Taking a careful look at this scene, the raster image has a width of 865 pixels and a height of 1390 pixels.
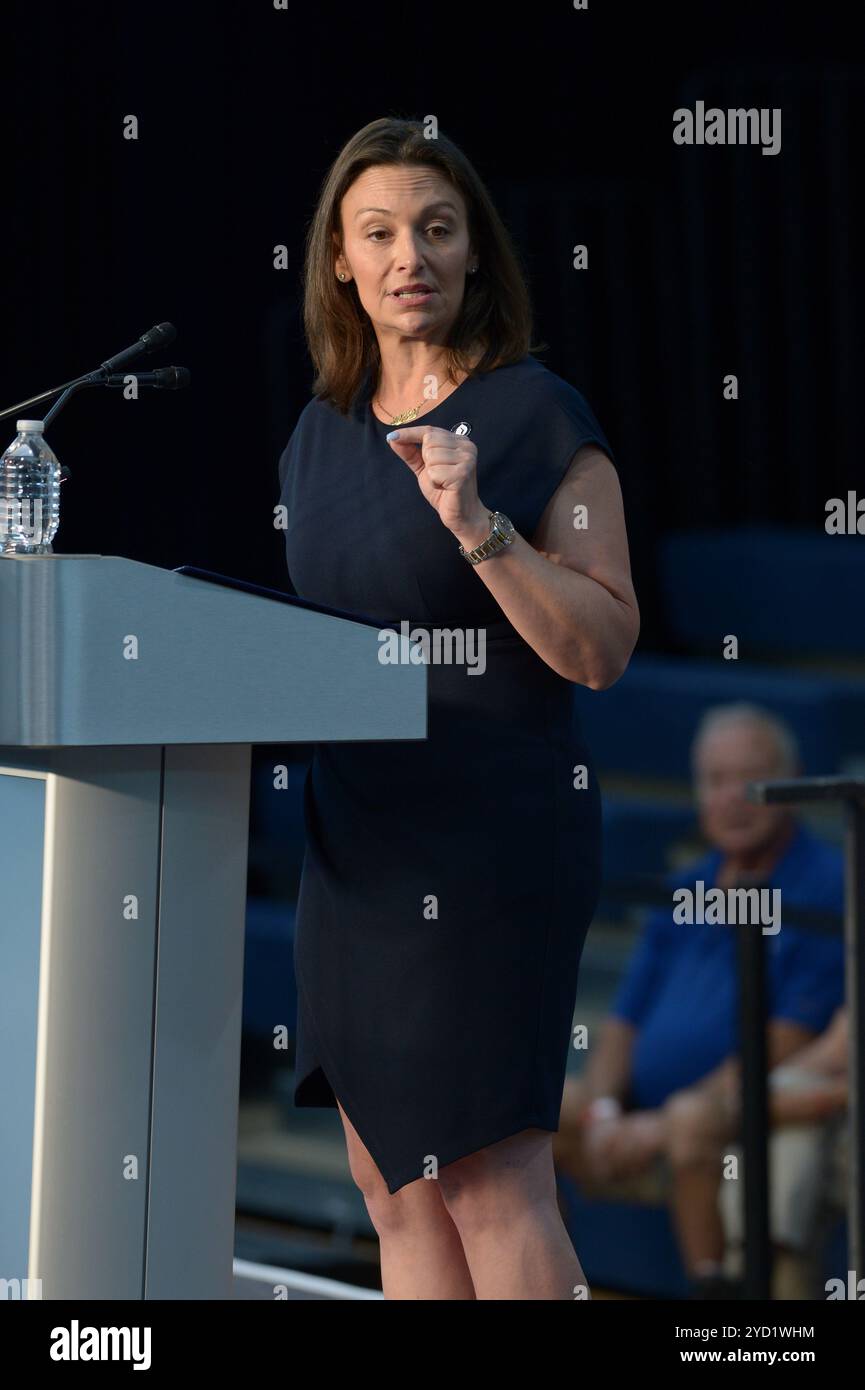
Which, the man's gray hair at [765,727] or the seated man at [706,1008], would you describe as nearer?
the seated man at [706,1008]

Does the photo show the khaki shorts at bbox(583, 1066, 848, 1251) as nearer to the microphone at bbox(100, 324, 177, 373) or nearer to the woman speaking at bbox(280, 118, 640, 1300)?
the woman speaking at bbox(280, 118, 640, 1300)

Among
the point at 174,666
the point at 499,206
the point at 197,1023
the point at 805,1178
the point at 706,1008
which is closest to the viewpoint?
the point at 174,666

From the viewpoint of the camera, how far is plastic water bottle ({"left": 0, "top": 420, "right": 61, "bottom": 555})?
5.06 ft

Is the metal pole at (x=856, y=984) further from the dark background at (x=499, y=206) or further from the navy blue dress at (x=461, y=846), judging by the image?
the dark background at (x=499, y=206)

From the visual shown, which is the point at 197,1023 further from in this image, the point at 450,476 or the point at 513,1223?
the point at 450,476

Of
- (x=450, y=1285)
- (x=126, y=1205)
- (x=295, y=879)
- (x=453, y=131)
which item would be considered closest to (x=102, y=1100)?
(x=126, y=1205)

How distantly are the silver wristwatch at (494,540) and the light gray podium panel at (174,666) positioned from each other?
10 centimetres

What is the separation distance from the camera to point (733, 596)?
4656 mm

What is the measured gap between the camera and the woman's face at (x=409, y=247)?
158 cm

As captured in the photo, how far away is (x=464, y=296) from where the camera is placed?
1638 mm

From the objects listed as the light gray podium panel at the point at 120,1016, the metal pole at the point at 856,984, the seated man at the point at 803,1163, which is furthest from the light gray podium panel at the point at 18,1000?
the seated man at the point at 803,1163

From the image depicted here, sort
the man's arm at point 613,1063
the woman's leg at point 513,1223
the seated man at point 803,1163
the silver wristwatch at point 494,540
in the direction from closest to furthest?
the silver wristwatch at point 494,540 < the woman's leg at point 513,1223 < the seated man at point 803,1163 < the man's arm at point 613,1063

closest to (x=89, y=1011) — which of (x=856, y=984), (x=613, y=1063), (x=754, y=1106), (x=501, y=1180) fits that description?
(x=501, y=1180)

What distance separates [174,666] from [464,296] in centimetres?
46
